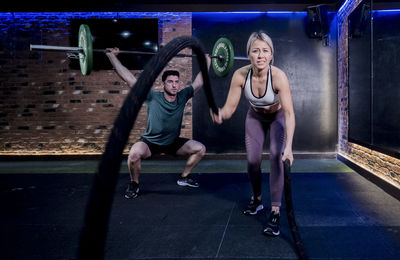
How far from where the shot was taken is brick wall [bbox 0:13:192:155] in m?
5.72

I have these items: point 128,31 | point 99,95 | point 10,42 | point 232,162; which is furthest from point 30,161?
point 232,162

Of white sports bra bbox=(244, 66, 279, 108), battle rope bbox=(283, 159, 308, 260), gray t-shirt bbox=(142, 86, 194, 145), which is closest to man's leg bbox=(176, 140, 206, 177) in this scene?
gray t-shirt bbox=(142, 86, 194, 145)

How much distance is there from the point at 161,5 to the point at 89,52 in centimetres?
339

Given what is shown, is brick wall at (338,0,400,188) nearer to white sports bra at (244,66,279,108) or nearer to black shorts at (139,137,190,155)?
white sports bra at (244,66,279,108)

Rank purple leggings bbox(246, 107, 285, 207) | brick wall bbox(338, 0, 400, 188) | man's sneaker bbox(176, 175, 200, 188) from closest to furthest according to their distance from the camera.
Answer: purple leggings bbox(246, 107, 285, 207)
brick wall bbox(338, 0, 400, 188)
man's sneaker bbox(176, 175, 200, 188)

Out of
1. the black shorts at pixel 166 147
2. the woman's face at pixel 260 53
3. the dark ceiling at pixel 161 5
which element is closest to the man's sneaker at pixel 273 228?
the woman's face at pixel 260 53

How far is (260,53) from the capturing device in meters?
2.21

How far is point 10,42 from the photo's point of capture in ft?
19.1

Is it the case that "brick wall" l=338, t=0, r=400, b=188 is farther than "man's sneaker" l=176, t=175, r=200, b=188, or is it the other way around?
"man's sneaker" l=176, t=175, r=200, b=188

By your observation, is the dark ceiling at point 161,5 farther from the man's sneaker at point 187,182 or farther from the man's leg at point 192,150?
the man's sneaker at point 187,182

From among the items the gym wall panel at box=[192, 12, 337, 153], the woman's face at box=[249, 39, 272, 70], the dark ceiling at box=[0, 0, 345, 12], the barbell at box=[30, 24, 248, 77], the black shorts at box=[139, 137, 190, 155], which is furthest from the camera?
the gym wall panel at box=[192, 12, 337, 153]

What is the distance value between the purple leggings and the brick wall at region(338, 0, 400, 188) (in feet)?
5.63

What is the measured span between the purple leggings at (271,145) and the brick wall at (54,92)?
3.25 metres

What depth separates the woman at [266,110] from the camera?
2.22m
